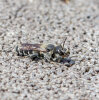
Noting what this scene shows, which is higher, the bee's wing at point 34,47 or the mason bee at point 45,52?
the bee's wing at point 34,47

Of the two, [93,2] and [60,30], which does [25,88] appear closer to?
[60,30]

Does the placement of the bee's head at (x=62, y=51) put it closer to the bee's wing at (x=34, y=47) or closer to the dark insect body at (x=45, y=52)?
the dark insect body at (x=45, y=52)

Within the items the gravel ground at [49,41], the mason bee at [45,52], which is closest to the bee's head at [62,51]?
the mason bee at [45,52]

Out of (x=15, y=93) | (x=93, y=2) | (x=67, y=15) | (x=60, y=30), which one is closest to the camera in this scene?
(x=15, y=93)

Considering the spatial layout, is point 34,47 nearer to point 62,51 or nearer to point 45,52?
point 45,52

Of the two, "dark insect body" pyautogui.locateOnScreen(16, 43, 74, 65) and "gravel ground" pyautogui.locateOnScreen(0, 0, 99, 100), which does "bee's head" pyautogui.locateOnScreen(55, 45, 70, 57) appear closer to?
"dark insect body" pyautogui.locateOnScreen(16, 43, 74, 65)

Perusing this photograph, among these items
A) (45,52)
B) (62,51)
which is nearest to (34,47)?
(45,52)

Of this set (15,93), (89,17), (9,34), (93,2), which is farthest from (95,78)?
(93,2)
